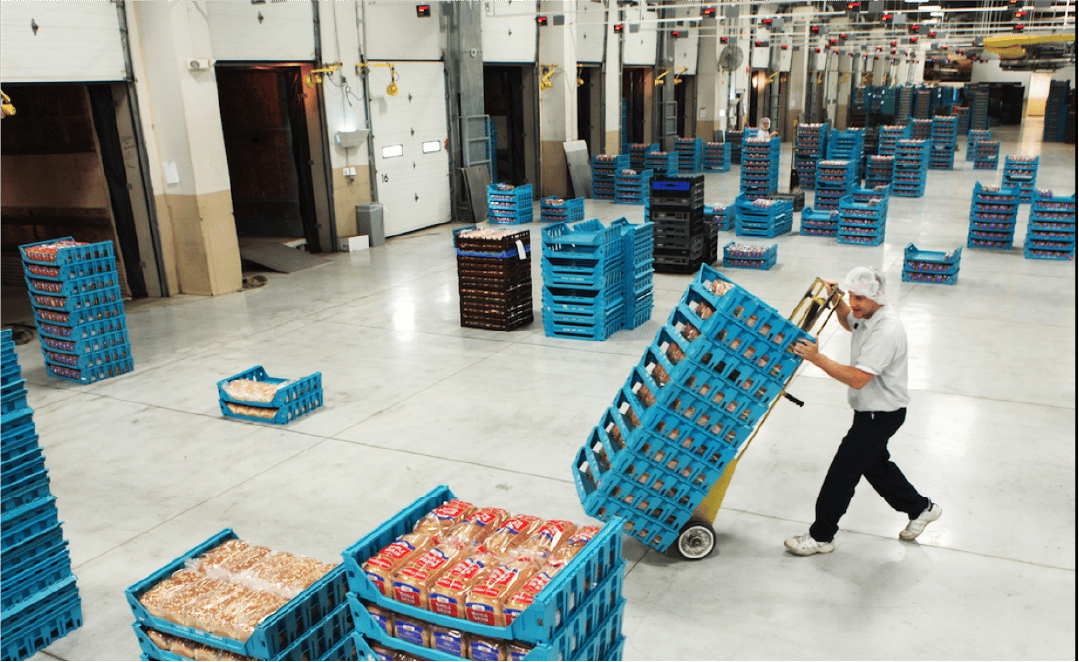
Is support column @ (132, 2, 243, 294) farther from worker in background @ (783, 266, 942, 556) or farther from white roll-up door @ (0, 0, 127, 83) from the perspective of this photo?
worker in background @ (783, 266, 942, 556)

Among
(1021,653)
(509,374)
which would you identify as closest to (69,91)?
(509,374)

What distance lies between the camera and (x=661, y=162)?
2588 cm

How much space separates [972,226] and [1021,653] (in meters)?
13.0

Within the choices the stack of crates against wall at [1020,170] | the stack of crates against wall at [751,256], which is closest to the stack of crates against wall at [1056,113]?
the stack of crates against wall at [1020,170]

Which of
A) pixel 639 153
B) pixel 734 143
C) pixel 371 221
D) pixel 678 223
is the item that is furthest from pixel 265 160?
pixel 734 143

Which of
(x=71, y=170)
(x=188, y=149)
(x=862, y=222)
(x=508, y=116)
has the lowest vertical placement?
(x=862, y=222)

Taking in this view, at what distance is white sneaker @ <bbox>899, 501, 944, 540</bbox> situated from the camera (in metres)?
5.37

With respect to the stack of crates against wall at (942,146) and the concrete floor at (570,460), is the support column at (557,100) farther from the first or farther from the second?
the stack of crates against wall at (942,146)

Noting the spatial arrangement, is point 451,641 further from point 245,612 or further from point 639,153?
point 639,153

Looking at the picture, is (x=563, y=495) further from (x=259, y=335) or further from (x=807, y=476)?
(x=259, y=335)

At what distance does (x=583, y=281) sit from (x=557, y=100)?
541 inches

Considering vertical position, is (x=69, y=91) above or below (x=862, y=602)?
above

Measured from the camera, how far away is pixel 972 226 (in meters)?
15.4

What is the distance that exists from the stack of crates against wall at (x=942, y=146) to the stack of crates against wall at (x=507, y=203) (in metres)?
17.7
